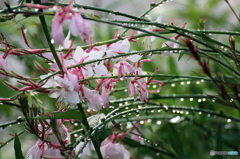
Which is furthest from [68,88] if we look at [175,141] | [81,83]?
[175,141]

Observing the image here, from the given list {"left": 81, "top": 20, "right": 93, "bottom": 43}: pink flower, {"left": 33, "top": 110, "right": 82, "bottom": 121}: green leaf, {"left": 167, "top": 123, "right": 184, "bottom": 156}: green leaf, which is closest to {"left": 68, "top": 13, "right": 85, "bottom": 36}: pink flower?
{"left": 81, "top": 20, "right": 93, "bottom": 43}: pink flower

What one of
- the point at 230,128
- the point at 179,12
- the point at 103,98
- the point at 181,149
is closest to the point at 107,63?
the point at 103,98

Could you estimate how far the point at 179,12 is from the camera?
0.91 m

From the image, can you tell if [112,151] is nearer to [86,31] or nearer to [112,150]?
[112,150]

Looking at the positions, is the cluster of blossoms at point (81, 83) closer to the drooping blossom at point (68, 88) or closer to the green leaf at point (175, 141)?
Result: the drooping blossom at point (68, 88)

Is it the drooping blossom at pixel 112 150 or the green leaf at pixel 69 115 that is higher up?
the green leaf at pixel 69 115

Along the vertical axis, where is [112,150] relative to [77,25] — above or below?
below

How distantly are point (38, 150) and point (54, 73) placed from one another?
0.11 m

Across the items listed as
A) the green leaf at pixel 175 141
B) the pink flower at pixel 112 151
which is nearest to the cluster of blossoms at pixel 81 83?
the pink flower at pixel 112 151

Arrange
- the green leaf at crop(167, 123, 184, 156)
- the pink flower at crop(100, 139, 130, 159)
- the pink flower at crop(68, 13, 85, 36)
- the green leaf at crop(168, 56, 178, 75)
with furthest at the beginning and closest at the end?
the green leaf at crop(168, 56, 178, 75)
the green leaf at crop(167, 123, 184, 156)
the pink flower at crop(100, 139, 130, 159)
the pink flower at crop(68, 13, 85, 36)

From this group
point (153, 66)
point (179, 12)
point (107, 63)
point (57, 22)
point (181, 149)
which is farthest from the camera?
point (179, 12)

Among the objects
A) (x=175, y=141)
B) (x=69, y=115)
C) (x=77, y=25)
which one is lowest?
(x=175, y=141)

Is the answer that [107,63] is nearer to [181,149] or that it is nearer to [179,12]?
[181,149]

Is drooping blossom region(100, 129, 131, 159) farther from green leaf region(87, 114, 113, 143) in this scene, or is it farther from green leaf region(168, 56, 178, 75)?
green leaf region(168, 56, 178, 75)
